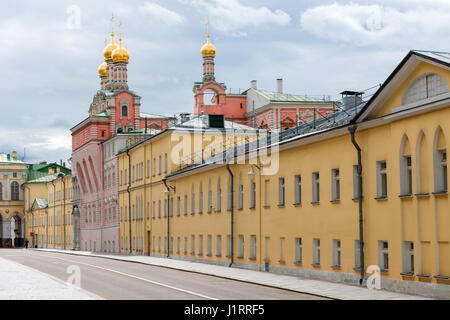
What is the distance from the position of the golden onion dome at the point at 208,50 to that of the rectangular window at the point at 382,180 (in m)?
76.4

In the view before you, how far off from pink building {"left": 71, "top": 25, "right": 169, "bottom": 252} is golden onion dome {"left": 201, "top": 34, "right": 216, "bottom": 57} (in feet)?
34.8

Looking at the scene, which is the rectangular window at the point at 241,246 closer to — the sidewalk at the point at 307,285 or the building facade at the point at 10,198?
the sidewalk at the point at 307,285

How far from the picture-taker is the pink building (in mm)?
77562

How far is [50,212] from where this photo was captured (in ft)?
386

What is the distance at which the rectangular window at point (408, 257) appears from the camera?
24859 millimetres

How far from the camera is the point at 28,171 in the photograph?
140 meters

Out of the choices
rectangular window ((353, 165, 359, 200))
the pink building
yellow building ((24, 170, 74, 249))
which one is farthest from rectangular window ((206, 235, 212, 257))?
yellow building ((24, 170, 74, 249))

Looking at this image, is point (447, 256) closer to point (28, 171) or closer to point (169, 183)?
point (169, 183)

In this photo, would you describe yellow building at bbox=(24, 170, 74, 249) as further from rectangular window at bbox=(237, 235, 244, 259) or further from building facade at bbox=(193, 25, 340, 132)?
rectangular window at bbox=(237, 235, 244, 259)

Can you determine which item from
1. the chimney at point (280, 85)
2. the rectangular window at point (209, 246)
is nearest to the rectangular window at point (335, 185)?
the rectangular window at point (209, 246)

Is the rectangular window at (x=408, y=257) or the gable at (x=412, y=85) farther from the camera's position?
the rectangular window at (x=408, y=257)

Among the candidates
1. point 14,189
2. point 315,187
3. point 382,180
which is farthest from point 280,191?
point 14,189
